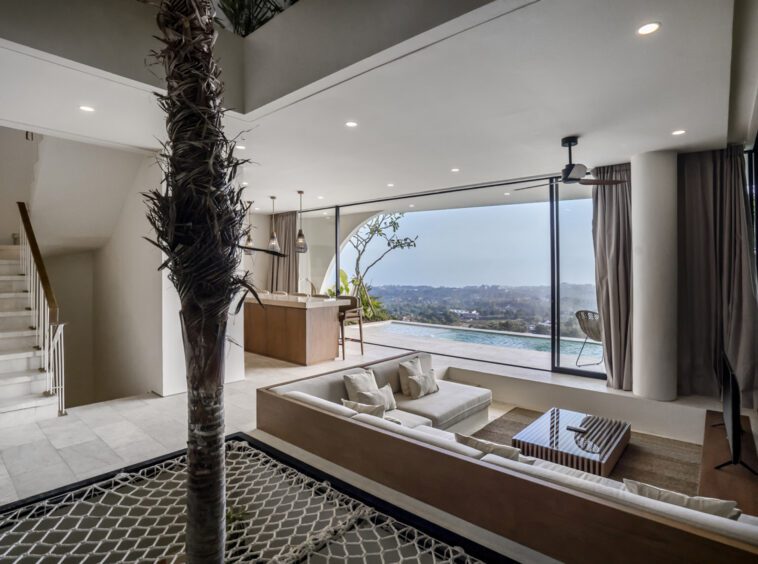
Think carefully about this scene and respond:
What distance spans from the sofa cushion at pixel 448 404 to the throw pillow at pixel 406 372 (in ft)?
0.28

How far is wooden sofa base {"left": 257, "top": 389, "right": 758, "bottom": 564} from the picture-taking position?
5.08 ft

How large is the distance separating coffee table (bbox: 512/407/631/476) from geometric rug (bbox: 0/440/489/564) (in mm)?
2442

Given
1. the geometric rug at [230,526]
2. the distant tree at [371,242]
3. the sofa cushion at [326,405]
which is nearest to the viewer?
the geometric rug at [230,526]

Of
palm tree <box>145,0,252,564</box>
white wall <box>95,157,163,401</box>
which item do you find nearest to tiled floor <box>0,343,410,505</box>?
white wall <box>95,157,163,401</box>

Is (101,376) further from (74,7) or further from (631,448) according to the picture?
(631,448)

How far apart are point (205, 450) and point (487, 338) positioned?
7213mm

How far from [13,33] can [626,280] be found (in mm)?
5921

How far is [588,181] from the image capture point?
4.28 m

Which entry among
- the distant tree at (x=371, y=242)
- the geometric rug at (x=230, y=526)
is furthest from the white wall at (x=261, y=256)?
the geometric rug at (x=230, y=526)

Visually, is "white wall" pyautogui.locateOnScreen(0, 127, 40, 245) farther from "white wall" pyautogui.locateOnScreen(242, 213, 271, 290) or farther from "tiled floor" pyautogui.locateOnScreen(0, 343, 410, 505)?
"white wall" pyautogui.locateOnScreen(242, 213, 271, 290)

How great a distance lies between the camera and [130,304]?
5.57m

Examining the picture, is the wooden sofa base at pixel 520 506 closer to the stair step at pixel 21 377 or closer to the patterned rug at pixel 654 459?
the patterned rug at pixel 654 459

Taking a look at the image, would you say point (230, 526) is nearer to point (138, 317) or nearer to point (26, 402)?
point (26, 402)

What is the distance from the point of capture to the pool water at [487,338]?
5.87 metres
